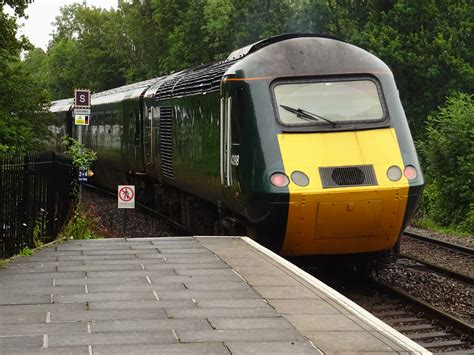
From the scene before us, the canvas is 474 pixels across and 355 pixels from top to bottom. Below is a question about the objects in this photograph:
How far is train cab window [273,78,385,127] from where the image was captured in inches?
416

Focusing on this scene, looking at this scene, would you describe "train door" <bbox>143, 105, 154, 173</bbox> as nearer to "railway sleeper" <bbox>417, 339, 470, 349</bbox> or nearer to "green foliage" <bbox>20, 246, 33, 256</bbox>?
"green foliage" <bbox>20, 246, 33, 256</bbox>

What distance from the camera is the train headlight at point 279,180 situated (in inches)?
392

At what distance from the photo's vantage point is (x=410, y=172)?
10.3 m

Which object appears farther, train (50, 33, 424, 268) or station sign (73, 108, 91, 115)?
station sign (73, 108, 91, 115)

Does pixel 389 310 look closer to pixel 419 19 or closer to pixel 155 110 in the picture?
pixel 155 110

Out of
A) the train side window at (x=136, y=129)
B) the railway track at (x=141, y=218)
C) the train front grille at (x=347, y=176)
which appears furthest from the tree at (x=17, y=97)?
the train front grille at (x=347, y=176)

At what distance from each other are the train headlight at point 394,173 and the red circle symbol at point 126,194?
22.5 ft

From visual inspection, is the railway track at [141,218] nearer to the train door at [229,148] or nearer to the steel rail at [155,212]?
the steel rail at [155,212]

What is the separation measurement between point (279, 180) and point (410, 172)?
1675mm

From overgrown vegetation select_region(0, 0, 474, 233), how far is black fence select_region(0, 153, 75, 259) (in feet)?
14.3

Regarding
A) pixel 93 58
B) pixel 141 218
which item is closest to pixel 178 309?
pixel 141 218

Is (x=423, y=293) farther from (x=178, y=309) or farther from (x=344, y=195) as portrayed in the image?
(x=178, y=309)

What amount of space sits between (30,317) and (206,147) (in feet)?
22.3

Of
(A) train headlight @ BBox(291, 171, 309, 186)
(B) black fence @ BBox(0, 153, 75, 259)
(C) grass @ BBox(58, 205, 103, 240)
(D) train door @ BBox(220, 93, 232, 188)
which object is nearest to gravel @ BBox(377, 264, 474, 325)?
(A) train headlight @ BBox(291, 171, 309, 186)
